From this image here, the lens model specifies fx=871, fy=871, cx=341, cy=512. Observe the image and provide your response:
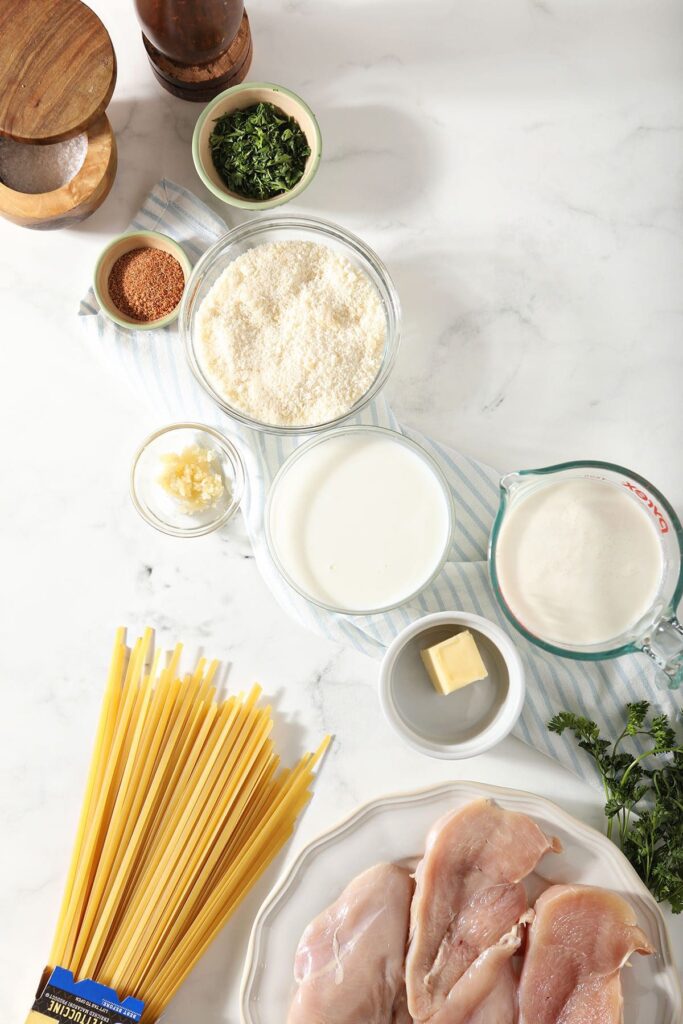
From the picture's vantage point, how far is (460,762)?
170 centimetres

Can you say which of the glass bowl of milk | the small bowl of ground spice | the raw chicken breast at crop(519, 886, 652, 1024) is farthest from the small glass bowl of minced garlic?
the raw chicken breast at crop(519, 886, 652, 1024)

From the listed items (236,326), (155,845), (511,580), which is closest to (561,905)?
(511,580)

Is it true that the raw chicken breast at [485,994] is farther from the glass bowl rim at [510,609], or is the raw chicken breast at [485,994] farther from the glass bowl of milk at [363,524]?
the glass bowl of milk at [363,524]

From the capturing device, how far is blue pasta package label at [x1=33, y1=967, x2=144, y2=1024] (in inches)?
61.2

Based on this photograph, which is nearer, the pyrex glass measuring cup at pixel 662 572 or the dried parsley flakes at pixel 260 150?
the pyrex glass measuring cup at pixel 662 572

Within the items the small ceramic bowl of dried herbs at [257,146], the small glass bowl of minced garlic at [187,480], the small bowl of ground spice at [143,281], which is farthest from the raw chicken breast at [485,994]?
the small ceramic bowl of dried herbs at [257,146]

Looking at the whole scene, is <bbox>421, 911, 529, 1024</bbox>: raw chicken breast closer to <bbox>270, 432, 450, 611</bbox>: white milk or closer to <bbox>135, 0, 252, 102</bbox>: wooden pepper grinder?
<bbox>270, 432, 450, 611</bbox>: white milk

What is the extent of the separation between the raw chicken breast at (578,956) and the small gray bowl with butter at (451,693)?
12.6 inches

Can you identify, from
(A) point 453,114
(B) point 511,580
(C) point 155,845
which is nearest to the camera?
(B) point 511,580

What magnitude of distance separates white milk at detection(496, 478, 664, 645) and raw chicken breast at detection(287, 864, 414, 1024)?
0.55 m

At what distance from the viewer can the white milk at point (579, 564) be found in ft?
5.01

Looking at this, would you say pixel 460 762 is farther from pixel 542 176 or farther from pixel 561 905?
pixel 542 176

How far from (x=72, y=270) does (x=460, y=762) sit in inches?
49.2

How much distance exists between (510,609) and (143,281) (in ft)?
3.05
